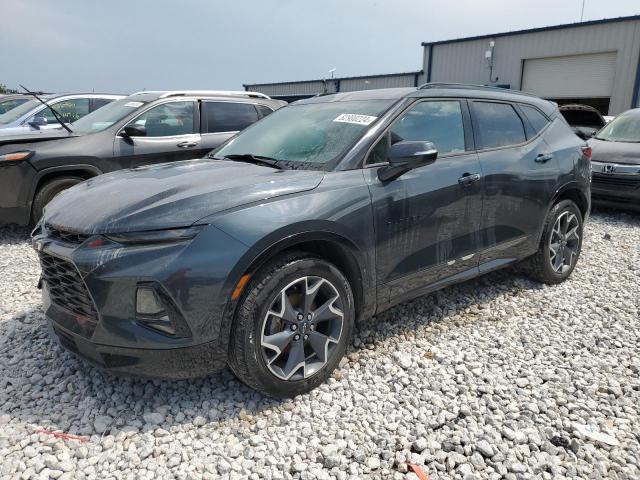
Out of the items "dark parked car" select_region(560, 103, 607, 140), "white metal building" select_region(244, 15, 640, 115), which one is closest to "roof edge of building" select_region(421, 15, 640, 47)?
"white metal building" select_region(244, 15, 640, 115)

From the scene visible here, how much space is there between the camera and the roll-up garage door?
18422mm

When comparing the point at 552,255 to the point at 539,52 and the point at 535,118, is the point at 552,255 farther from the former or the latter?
the point at 539,52

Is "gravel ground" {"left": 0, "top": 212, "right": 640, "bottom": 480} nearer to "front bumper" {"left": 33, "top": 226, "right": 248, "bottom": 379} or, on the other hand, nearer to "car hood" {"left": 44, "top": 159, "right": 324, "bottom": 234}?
"front bumper" {"left": 33, "top": 226, "right": 248, "bottom": 379}

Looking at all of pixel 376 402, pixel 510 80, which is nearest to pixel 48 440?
pixel 376 402

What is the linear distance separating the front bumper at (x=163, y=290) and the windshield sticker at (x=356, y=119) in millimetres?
1292

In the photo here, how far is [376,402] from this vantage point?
2.79 m

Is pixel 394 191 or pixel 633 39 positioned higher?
pixel 633 39

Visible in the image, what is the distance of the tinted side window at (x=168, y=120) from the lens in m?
6.40

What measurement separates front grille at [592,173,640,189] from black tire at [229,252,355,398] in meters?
6.35

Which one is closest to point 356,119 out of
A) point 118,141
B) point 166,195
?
point 166,195

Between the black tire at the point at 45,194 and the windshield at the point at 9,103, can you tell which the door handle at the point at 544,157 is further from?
the windshield at the point at 9,103

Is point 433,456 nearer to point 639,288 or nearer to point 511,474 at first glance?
point 511,474

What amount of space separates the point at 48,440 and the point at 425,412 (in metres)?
1.94

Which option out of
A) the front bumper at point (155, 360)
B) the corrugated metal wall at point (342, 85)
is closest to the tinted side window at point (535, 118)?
the front bumper at point (155, 360)
